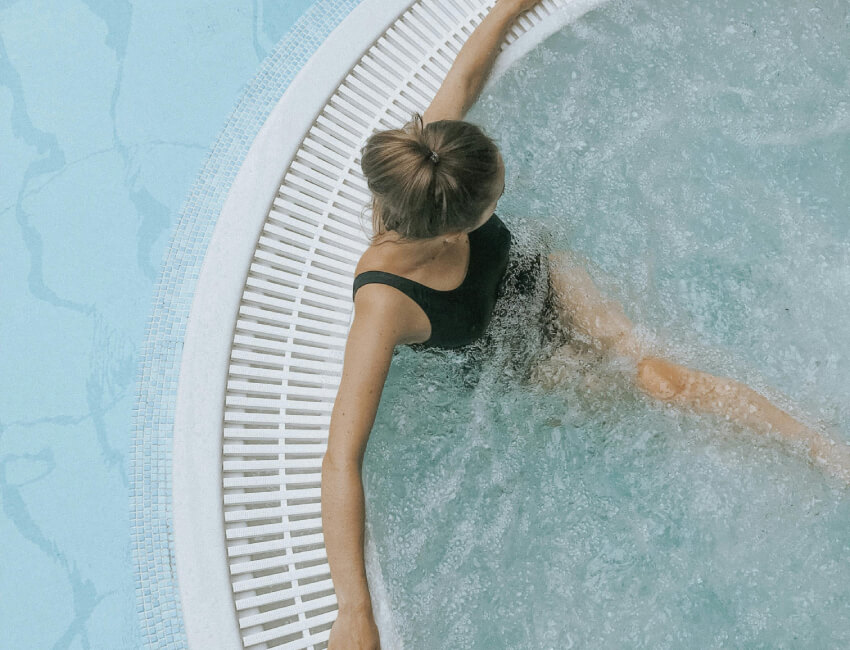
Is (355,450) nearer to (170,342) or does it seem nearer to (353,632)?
(353,632)

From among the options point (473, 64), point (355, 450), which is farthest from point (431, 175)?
point (473, 64)

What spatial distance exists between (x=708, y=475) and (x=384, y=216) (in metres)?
0.92

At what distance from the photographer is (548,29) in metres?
1.56

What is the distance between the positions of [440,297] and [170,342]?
63 centimetres

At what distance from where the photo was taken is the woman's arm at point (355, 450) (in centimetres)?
101

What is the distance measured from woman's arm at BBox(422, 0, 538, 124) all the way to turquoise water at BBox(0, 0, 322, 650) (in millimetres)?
787

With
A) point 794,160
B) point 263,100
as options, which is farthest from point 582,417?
point 263,100

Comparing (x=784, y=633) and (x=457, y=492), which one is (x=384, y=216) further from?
(x=784, y=633)

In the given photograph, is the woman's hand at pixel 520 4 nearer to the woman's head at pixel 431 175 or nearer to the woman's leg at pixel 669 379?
the woman's leg at pixel 669 379

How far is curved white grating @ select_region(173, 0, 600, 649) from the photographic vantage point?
4.10 feet

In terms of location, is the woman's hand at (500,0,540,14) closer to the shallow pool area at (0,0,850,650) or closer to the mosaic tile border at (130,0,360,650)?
the shallow pool area at (0,0,850,650)

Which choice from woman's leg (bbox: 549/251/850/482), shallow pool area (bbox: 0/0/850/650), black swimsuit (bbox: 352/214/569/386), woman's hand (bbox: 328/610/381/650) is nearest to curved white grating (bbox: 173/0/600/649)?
shallow pool area (bbox: 0/0/850/650)

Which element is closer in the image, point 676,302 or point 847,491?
point 847,491

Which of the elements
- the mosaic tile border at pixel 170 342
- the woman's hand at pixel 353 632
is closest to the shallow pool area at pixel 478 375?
the mosaic tile border at pixel 170 342
